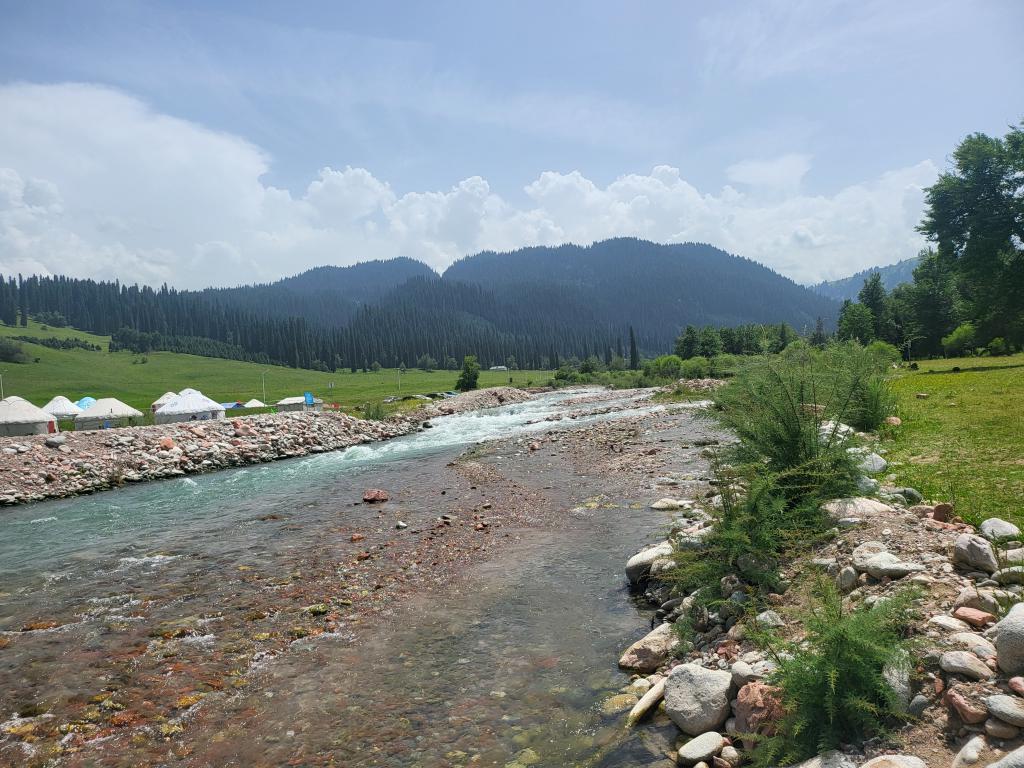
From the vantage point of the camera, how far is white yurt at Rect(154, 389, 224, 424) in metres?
47.2

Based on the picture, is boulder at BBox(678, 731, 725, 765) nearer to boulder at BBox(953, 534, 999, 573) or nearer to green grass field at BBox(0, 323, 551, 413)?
boulder at BBox(953, 534, 999, 573)

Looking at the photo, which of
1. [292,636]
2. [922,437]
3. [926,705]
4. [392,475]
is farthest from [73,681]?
[922,437]

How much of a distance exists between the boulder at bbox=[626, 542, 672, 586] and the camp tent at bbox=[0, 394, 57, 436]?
43.0m

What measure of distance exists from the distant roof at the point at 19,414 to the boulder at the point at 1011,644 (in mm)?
47758


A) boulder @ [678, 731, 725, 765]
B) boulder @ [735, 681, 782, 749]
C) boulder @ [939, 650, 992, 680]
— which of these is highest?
boulder @ [939, 650, 992, 680]

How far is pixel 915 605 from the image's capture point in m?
5.30

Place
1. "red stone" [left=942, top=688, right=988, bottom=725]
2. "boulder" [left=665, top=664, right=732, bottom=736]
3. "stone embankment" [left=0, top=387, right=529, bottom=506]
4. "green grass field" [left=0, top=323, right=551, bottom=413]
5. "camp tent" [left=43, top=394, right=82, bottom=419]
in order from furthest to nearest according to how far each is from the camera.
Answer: "green grass field" [left=0, top=323, right=551, bottom=413]
"camp tent" [left=43, top=394, right=82, bottom=419]
"stone embankment" [left=0, top=387, right=529, bottom=506]
"boulder" [left=665, top=664, right=732, bottom=736]
"red stone" [left=942, top=688, right=988, bottom=725]

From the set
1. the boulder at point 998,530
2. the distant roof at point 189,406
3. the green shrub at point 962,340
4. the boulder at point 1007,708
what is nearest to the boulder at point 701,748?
the boulder at point 1007,708

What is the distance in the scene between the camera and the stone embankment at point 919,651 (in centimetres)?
398

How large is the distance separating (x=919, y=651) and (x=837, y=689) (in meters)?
0.90

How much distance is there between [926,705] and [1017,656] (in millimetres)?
742

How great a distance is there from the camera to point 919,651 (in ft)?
A: 15.5

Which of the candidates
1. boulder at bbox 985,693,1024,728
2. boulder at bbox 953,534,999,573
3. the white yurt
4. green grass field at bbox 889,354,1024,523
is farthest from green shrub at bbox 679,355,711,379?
boulder at bbox 985,693,1024,728

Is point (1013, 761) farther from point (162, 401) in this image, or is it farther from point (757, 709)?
point (162, 401)
